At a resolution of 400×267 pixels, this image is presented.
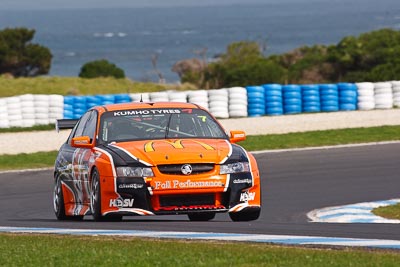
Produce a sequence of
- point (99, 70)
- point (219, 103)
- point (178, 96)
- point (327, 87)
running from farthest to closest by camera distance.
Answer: point (99, 70), point (327, 87), point (219, 103), point (178, 96)

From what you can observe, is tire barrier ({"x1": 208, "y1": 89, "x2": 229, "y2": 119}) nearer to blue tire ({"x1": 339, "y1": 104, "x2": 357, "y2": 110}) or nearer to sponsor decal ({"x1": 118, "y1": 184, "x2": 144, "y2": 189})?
blue tire ({"x1": 339, "y1": 104, "x2": 357, "y2": 110})

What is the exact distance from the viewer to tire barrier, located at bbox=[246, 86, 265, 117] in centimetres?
3584

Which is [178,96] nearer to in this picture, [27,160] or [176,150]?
[27,160]

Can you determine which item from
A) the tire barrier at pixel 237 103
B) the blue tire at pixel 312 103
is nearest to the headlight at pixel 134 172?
the tire barrier at pixel 237 103

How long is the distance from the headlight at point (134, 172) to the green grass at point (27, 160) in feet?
43.2

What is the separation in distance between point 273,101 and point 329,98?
1.68 m

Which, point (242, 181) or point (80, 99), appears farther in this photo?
point (80, 99)

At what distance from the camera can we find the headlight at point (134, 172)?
42.7ft

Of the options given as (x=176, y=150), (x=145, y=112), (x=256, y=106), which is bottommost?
(x=256, y=106)

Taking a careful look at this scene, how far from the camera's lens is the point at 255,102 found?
36.2m

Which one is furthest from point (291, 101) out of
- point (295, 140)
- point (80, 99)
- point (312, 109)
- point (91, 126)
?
point (91, 126)

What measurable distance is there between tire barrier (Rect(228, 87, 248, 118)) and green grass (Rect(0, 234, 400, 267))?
2464cm

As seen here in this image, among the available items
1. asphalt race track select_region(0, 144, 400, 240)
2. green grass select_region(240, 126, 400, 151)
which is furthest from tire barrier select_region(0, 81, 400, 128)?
asphalt race track select_region(0, 144, 400, 240)

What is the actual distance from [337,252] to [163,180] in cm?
348
